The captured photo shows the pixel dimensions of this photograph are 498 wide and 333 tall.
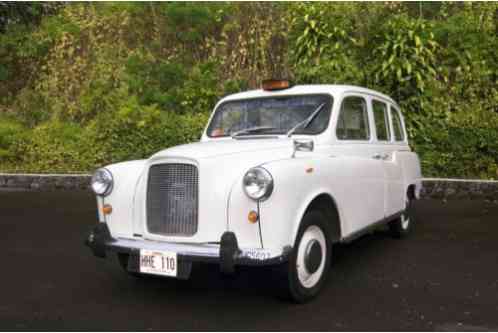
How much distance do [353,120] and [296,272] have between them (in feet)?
6.00

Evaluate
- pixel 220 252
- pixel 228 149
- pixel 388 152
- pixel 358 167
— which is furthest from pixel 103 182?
pixel 388 152

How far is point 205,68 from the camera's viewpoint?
1210cm

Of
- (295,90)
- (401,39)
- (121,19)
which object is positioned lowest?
(295,90)

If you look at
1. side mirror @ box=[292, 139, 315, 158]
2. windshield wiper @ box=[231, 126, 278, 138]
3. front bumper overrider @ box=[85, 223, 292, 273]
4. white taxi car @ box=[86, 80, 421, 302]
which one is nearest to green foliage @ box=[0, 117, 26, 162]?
white taxi car @ box=[86, 80, 421, 302]

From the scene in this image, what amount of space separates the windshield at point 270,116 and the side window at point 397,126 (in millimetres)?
1529

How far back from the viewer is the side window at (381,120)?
5.03 m

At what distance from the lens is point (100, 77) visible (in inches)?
504

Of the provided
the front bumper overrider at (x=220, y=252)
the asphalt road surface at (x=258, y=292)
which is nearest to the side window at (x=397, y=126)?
the asphalt road surface at (x=258, y=292)

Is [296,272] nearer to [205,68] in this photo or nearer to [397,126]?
[397,126]

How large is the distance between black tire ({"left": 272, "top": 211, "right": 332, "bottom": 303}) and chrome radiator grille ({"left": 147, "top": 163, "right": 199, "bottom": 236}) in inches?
28.0

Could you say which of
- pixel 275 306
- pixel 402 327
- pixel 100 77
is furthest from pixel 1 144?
pixel 402 327

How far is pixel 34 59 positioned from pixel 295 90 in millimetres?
11935

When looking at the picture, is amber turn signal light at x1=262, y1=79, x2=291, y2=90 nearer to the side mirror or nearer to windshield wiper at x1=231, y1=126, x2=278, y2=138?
windshield wiper at x1=231, y1=126, x2=278, y2=138

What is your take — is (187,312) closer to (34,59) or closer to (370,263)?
(370,263)
